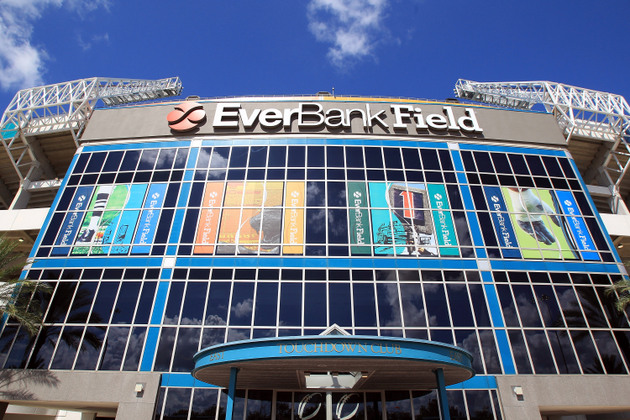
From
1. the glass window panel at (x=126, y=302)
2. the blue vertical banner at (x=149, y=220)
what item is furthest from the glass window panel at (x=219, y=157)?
the glass window panel at (x=126, y=302)

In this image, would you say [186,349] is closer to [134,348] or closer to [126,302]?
[134,348]

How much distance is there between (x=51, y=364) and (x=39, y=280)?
5572 millimetres

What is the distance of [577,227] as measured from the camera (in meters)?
26.8

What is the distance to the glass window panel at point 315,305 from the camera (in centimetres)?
2200

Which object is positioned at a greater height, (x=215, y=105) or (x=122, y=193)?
(x=215, y=105)

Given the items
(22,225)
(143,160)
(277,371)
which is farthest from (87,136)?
(277,371)

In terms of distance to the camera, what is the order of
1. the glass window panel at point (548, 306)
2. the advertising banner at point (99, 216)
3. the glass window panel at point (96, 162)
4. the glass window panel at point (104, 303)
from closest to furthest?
the glass window panel at point (104, 303)
the glass window panel at point (548, 306)
the advertising banner at point (99, 216)
the glass window panel at point (96, 162)

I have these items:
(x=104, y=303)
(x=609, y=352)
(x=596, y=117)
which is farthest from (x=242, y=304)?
(x=596, y=117)

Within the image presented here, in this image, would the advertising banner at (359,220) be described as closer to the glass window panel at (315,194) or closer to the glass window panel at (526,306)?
the glass window panel at (315,194)

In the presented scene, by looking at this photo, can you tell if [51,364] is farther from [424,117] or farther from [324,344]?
[424,117]

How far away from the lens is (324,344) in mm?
14211

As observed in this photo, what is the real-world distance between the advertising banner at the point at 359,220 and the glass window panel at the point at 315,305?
11.0 ft

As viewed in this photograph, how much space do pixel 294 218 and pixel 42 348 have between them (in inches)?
649

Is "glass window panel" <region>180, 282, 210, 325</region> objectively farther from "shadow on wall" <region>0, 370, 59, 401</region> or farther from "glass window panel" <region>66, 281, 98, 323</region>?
"shadow on wall" <region>0, 370, 59, 401</region>
